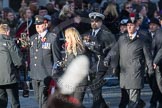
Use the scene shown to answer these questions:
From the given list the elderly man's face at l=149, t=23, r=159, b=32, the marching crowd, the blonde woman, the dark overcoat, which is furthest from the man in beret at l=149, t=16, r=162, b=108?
the dark overcoat

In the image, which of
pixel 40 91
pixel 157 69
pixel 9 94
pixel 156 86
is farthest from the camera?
pixel 156 86

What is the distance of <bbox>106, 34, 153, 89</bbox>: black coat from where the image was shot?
457 inches

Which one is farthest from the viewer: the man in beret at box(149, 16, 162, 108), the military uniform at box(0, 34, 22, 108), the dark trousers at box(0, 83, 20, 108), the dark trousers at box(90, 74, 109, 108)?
the man in beret at box(149, 16, 162, 108)

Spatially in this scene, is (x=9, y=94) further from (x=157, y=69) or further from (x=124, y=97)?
(x=157, y=69)

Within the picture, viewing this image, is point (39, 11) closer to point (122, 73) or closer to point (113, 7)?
point (113, 7)

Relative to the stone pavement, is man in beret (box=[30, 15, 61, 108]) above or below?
above

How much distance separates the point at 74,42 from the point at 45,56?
108 cm

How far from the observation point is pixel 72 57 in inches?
425

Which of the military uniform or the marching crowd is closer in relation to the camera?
the marching crowd

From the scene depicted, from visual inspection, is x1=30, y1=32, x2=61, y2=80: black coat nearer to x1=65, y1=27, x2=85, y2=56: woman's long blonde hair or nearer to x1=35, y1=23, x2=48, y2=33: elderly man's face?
x1=35, y1=23, x2=48, y2=33: elderly man's face

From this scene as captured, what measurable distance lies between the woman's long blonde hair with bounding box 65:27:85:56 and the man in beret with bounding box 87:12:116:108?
690mm

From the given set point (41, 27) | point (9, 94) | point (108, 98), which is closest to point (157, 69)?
point (108, 98)

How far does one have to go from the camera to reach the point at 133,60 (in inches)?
458

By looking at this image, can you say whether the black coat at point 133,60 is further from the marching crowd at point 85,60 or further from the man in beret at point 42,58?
the man in beret at point 42,58
